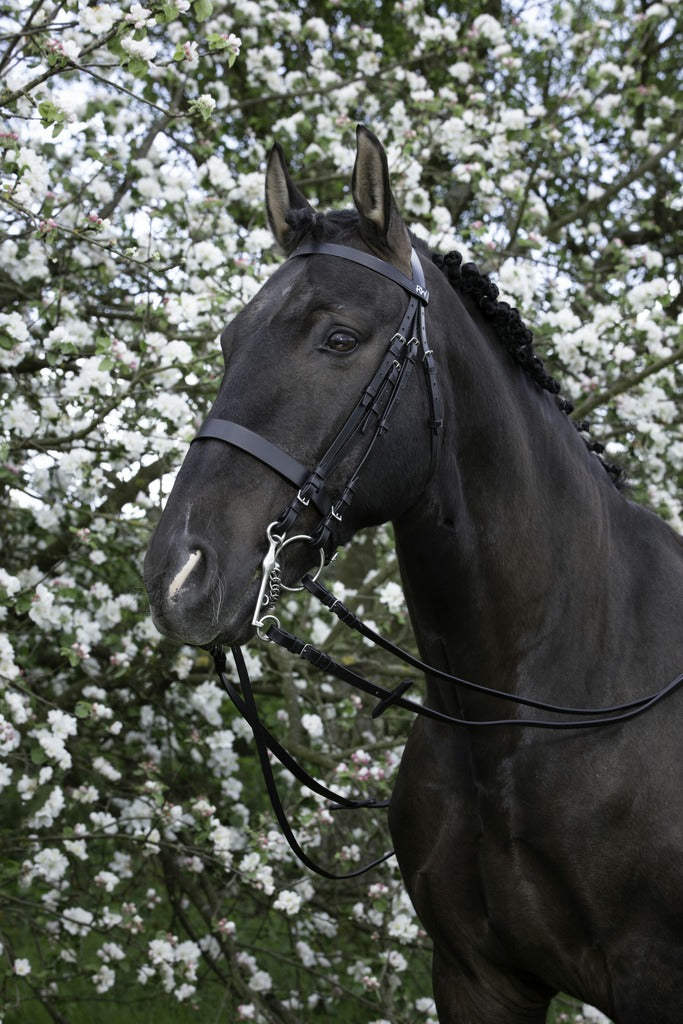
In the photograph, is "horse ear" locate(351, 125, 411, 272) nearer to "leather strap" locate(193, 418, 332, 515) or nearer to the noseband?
the noseband

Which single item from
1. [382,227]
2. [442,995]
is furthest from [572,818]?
[382,227]

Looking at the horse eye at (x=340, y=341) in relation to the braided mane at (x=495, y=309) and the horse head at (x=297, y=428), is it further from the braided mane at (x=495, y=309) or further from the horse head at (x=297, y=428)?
the braided mane at (x=495, y=309)

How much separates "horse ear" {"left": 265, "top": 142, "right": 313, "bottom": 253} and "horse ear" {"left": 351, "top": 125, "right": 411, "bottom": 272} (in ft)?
1.11

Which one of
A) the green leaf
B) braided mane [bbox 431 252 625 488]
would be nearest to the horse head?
braided mane [bbox 431 252 625 488]

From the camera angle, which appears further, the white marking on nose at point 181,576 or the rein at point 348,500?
the rein at point 348,500

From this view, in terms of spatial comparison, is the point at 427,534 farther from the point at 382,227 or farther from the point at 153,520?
the point at 153,520

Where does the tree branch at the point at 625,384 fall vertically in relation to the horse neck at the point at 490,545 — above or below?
above

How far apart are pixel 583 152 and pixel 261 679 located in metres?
3.59

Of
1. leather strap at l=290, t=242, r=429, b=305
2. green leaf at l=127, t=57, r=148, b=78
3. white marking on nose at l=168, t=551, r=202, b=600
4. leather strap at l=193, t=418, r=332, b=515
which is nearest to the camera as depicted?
white marking on nose at l=168, t=551, r=202, b=600

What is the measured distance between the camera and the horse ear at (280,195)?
2727mm

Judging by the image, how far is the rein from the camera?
2.19 metres

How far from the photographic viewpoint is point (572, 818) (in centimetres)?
246

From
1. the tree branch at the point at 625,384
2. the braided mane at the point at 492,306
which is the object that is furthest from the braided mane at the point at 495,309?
the tree branch at the point at 625,384

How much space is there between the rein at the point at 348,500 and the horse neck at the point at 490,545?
0.09 meters
